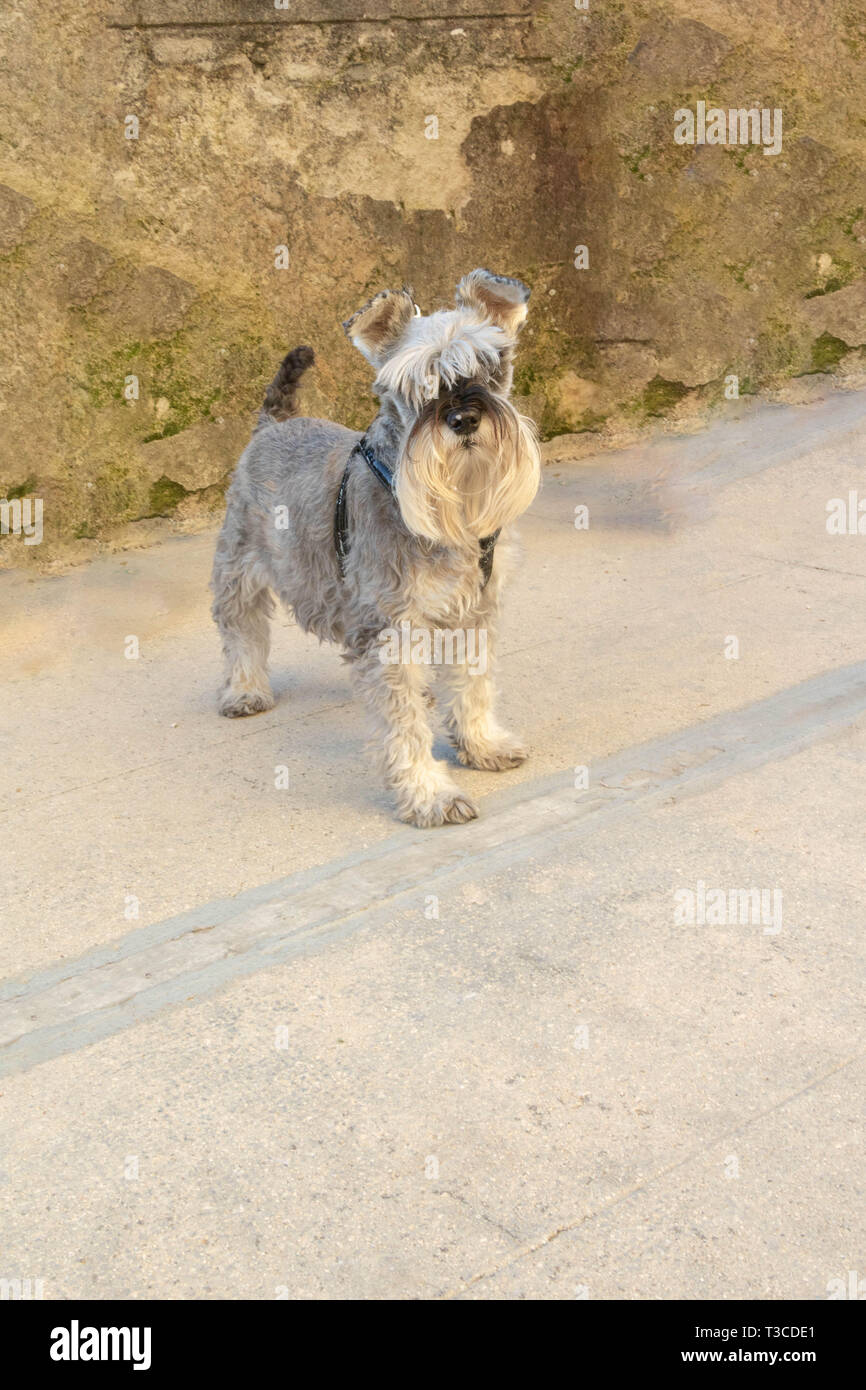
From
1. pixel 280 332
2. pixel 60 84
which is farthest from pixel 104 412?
pixel 60 84

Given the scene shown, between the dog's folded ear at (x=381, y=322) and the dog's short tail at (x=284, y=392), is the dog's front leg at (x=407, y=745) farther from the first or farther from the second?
the dog's short tail at (x=284, y=392)

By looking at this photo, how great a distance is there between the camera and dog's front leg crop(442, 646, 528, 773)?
4625mm

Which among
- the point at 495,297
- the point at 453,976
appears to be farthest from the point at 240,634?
the point at 453,976

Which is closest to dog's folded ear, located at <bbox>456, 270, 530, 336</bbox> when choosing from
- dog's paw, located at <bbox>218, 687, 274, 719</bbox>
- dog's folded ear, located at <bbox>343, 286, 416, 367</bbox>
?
dog's folded ear, located at <bbox>343, 286, 416, 367</bbox>

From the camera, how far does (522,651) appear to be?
18.4ft

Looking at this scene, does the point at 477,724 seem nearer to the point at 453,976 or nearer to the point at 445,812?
the point at 445,812

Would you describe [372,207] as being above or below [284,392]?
above

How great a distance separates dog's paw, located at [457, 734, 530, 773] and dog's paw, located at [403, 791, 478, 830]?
0.38 metres

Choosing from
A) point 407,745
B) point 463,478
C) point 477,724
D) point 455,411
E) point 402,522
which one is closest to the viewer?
point 455,411

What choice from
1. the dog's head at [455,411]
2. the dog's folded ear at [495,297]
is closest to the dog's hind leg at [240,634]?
the dog's head at [455,411]

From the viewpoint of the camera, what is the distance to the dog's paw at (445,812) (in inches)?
168

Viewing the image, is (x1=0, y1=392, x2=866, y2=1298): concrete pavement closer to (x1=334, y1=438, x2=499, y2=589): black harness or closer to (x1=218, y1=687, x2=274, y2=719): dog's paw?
(x1=218, y1=687, x2=274, y2=719): dog's paw

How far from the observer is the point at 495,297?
4141 mm

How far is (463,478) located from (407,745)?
0.90 metres
